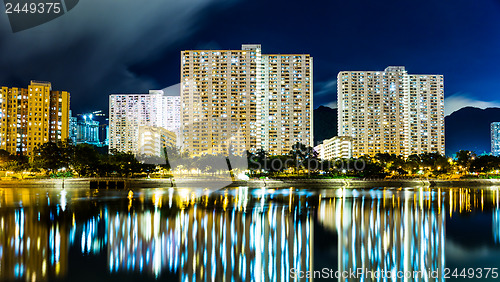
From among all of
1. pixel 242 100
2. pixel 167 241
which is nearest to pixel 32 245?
pixel 167 241

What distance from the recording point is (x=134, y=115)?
7682 inches

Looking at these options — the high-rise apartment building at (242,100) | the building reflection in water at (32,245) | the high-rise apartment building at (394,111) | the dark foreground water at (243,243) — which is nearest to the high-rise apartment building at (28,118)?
the high-rise apartment building at (242,100)

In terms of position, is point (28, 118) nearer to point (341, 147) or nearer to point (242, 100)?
point (242, 100)

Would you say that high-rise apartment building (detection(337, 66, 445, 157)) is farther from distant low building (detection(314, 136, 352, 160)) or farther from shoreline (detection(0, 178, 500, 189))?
shoreline (detection(0, 178, 500, 189))

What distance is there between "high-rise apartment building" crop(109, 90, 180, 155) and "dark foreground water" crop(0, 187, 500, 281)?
165020 mm

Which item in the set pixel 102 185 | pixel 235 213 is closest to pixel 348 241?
pixel 235 213

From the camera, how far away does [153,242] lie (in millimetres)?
20203

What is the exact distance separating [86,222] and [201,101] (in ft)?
343

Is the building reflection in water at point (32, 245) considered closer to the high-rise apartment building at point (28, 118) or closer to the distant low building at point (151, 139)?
the high-rise apartment building at point (28, 118)

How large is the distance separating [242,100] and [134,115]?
83295 millimetres

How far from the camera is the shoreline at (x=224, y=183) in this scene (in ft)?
223

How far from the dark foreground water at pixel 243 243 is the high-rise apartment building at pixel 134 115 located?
16502 centimetres

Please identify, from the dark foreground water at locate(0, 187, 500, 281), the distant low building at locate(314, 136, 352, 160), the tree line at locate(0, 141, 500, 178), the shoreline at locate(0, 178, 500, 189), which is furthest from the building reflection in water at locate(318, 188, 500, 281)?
the distant low building at locate(314, 136, 352, 160)

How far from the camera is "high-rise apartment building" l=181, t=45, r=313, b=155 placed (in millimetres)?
129375
